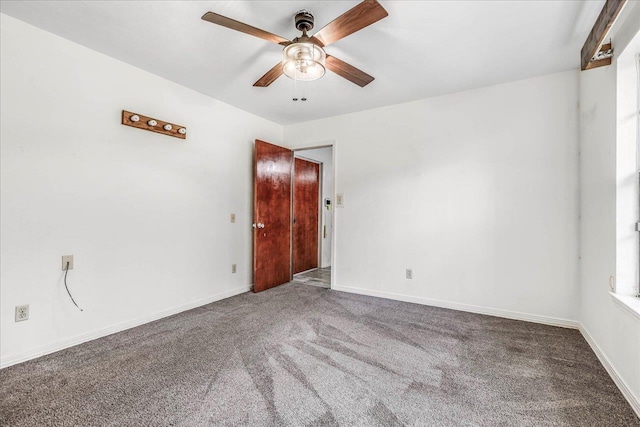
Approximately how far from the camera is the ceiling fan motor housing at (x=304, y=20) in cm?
191

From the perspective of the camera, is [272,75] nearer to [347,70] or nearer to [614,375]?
[347,70]

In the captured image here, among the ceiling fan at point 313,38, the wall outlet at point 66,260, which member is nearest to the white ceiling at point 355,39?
the ceiling fan at point 313,38

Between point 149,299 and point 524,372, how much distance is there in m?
3.34

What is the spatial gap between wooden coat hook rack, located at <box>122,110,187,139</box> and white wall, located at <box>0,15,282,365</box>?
7 centimetres

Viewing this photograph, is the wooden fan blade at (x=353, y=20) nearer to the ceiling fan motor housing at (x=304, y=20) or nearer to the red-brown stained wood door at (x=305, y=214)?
the ceiling fan motor housing at (x=304, y=20)

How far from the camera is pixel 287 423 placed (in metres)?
1.49

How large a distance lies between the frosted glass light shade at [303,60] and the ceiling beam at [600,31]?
66.7 inches

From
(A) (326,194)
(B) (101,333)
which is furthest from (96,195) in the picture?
(A) (326,194)

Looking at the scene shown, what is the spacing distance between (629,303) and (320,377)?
79.1 inches

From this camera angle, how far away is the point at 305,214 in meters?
5.33

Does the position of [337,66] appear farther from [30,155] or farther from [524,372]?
[524,372]

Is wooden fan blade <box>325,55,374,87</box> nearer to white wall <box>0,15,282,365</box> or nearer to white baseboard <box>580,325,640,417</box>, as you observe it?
white wall <box>0,15,282,365</box>

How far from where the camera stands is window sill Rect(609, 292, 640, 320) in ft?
5.31

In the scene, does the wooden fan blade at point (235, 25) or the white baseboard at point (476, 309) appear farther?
the white baseboard at point (476, 309)
